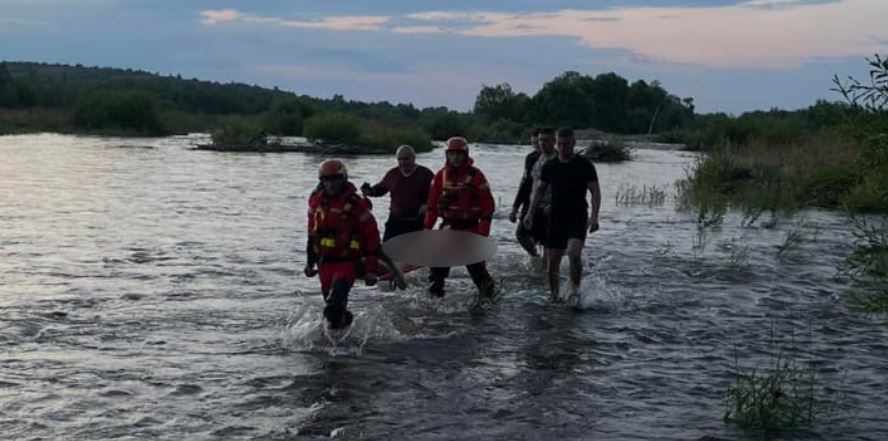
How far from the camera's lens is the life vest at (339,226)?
937 cm

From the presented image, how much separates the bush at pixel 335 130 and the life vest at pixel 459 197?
159ft

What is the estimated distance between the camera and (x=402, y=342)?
35.1 ft

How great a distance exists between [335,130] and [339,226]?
5261 cm

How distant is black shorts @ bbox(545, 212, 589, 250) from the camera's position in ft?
38.8

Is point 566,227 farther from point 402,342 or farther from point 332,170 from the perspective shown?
point 332,170

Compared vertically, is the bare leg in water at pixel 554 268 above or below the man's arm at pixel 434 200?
below

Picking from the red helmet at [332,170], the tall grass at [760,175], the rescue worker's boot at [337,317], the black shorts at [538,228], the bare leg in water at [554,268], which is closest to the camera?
the red helmet at [332,170]

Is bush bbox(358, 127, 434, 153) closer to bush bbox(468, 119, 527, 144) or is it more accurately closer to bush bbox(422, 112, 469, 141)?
bush bbox(468, 119, 527, 144)

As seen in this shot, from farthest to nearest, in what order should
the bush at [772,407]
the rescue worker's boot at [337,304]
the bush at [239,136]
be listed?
1. the bush at [239,136]
2. the rescue worker's boot at [337,304]
3. the bush at [772,407]

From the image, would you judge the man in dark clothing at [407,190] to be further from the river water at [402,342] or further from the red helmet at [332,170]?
the red helmet at [332,170]

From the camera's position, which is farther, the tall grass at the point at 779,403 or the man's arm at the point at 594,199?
the man's arm at the point at 594,199

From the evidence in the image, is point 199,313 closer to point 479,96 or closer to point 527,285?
point 527,285

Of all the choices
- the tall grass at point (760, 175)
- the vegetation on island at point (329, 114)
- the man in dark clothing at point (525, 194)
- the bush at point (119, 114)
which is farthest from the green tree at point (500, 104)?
the man in dark clothing at point (525, 194)

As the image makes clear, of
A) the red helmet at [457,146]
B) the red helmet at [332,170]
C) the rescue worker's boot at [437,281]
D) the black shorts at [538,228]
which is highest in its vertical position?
the red helmet at [457,146]
